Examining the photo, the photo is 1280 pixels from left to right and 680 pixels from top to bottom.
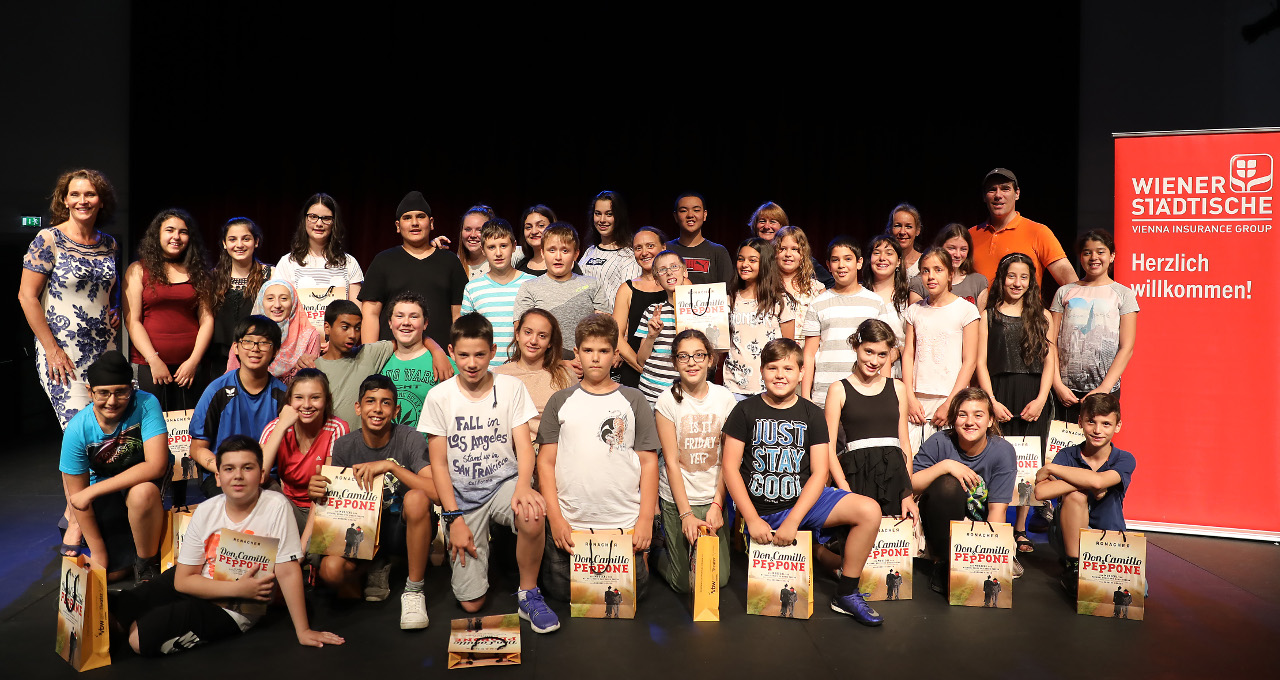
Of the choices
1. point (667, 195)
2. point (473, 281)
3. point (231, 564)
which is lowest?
point (231, 564)

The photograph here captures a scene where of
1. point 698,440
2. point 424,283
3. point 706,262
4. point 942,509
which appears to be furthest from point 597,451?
point 706,262

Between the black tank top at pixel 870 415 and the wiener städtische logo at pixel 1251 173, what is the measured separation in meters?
2.11

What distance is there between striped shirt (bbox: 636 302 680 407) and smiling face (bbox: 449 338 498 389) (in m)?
0.93

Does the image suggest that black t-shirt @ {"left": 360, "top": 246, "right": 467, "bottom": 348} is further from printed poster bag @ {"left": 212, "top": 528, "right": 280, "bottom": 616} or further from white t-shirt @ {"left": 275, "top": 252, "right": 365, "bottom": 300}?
printed poster bag @ {"left": 212, "top": 528, "right": 280, "bottom": 616}

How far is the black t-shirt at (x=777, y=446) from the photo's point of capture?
3.38 meters

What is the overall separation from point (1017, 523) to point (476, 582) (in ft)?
8.40

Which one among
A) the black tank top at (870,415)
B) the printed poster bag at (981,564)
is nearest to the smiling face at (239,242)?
the black tank top at (870,415)

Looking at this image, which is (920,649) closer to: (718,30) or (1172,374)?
(1172,374)

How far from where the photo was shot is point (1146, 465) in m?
4.39

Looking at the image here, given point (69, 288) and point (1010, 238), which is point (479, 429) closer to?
point (69, 288)

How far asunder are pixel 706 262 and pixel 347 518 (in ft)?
7.66

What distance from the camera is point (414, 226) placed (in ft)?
14.7

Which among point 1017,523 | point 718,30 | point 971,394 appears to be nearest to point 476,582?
point 971,394

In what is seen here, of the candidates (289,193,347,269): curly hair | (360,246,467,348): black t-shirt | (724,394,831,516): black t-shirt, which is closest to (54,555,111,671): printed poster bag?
(360,246,467,348): black t-shirt
